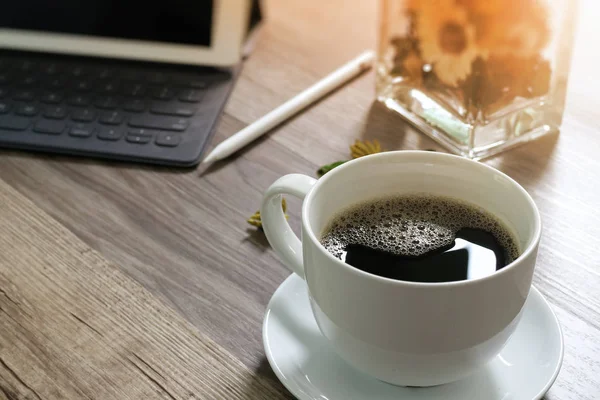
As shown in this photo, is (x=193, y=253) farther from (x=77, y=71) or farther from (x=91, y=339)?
(x=77, y=71)

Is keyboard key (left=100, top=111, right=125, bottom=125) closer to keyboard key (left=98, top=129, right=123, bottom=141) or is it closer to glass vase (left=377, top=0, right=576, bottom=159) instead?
keyboard key (left=98, top=129, right=123, bottom=141)

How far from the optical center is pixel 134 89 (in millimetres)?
751

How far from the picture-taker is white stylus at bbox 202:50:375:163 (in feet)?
2.19

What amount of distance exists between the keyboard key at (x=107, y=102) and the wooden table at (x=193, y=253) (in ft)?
0.27

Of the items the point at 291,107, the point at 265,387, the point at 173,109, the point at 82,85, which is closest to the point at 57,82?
the point at 82,85

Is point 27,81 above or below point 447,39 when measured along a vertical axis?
below

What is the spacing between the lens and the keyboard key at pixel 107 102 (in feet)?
2.37

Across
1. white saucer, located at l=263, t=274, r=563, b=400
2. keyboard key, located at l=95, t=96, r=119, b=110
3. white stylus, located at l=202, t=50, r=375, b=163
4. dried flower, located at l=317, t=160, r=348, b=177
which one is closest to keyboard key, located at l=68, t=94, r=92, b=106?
keyboard key, located at l=95, t=96, r=119, b=110

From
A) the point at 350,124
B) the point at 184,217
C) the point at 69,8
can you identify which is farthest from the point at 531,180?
the point at 69,8

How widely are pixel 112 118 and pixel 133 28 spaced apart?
14 centimetres

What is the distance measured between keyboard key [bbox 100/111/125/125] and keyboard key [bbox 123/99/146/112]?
13mm

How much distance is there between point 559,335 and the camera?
17.0 inches

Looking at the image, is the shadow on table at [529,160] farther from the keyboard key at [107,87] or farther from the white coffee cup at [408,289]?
the keyboard key at [107,87]

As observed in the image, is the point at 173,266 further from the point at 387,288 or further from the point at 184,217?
the point at 387,288
